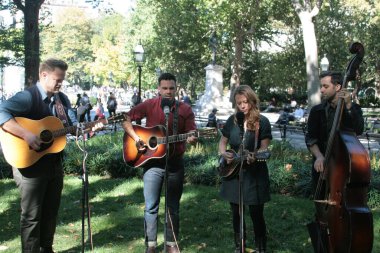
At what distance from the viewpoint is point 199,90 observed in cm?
5709

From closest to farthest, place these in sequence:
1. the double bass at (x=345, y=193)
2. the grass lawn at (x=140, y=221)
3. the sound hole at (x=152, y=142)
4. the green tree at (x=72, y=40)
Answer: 1. the double bass at (x=345, y=193)
2. the sound hole at (x=152, y=142)
3. the grass lawn at (x=140, y=221)
4. the green tree at (x=72, y=40)

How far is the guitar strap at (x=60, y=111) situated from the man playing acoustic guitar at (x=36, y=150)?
0.14ft

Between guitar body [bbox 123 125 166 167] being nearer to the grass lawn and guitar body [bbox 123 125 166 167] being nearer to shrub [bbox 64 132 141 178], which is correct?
the grass lawn

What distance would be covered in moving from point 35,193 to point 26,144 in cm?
48

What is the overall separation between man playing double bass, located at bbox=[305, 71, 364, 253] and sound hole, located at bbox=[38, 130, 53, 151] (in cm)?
253

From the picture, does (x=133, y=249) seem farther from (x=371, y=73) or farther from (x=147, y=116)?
(x=371, y=73)

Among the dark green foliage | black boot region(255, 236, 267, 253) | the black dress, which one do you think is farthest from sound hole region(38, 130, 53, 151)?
the dark green foliage

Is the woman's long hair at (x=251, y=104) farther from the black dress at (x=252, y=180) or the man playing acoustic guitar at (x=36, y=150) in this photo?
the man playing acoustic guitar at (x=36, y=150)

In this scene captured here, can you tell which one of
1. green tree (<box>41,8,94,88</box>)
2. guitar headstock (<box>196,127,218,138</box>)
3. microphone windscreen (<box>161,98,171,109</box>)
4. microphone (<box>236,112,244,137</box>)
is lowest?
guitar headstock (<box>196,127,218,138</box>)

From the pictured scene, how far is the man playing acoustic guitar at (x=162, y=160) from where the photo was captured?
5.00 metres

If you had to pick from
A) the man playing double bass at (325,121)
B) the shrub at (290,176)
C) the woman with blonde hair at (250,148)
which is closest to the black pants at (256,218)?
the woman with blonde hair at (250,148)

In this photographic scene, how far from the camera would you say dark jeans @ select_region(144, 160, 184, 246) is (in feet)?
16.5

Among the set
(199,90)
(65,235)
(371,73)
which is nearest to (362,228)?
(65,235)

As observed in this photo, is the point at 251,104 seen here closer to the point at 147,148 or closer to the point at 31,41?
the point at 147,148
